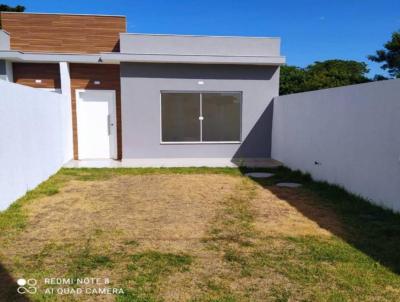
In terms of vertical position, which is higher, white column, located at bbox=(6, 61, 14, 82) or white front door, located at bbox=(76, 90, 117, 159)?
white column, located at bbox=(6, 61, 14, 82)

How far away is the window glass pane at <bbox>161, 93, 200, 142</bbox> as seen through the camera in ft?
35.7

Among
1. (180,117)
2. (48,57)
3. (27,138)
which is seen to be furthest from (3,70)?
(180,117)

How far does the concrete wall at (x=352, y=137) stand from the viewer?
536cm

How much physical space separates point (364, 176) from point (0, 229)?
582 cm

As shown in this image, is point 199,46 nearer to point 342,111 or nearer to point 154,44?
point 154,44

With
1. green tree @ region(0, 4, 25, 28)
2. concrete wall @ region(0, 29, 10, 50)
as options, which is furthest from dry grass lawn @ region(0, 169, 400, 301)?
green tree @ region(0, 4, 25, 28)

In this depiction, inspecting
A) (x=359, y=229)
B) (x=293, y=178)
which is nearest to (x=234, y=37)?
(x=293, y=178)

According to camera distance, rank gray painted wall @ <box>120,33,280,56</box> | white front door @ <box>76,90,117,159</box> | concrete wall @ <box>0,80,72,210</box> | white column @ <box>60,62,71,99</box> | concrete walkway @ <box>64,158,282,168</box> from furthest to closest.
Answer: white front door @ <box>76,90,117,159</box> → white column @ <box>60,62,71,99</box> → gray painted wall @ <box>120,33,280,56</box> → concrete walkway @ <box>64,158,282,168</box> → concrete wall @ <box>0,80,72,210</box>

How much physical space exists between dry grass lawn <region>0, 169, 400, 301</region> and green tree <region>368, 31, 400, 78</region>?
2259 cm

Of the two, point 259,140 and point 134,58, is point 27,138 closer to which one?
point 134,58

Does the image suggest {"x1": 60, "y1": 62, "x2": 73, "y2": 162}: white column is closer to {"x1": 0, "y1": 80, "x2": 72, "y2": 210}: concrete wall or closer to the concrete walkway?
the concrete walkway

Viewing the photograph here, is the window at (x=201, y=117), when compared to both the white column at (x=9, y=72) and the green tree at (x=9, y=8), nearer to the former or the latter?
the white column at (x=9, y=72)

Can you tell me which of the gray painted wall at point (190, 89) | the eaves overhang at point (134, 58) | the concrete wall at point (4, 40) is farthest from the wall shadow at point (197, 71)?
the concrete wall at point (4, 40)

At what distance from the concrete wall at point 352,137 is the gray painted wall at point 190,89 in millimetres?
1600
